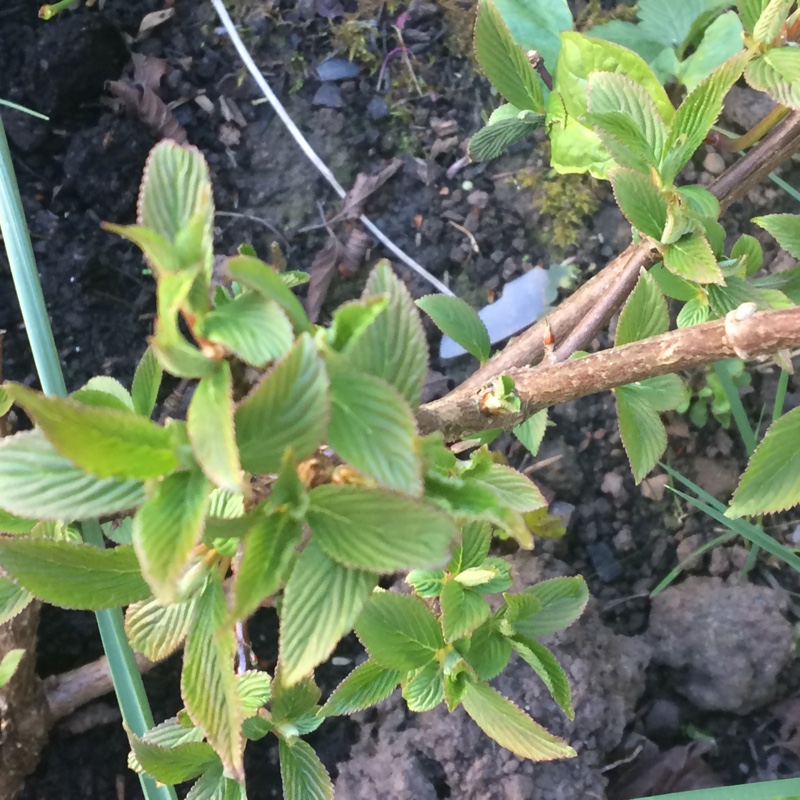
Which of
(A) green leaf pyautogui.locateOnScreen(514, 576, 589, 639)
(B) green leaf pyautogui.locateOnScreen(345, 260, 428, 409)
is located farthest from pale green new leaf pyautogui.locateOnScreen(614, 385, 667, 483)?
(B) green leaf pyautogui.locateOnScreen(345, 260, 428, 409)

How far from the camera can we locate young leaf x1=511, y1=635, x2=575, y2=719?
2.18ft

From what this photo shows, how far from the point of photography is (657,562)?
117cm

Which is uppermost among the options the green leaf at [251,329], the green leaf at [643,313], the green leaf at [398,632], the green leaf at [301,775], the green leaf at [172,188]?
the green leaf at [172,188]

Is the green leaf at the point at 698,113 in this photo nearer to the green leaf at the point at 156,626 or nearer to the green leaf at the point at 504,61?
the green leaf at the point at 504,61

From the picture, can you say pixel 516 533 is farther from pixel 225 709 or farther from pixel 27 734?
pixel 27 734

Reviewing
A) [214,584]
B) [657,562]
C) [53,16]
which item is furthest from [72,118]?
[657,562]

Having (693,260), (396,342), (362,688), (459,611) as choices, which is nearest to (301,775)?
(362,688)

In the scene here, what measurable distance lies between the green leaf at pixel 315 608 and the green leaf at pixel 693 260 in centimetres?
41

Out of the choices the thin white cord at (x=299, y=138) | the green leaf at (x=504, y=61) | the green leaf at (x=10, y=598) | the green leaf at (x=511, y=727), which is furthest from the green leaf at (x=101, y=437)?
the thin white cord at (x=299, y=138)

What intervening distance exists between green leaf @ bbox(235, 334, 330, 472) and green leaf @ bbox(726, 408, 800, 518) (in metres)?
0.38

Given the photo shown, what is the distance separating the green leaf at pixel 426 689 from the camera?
654 millimetres

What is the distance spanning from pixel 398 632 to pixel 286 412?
0.34 meters

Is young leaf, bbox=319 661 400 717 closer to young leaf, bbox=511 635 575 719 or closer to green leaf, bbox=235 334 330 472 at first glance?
young leaf, bbox=511 635 575 719

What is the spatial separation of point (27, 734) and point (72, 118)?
977mm
